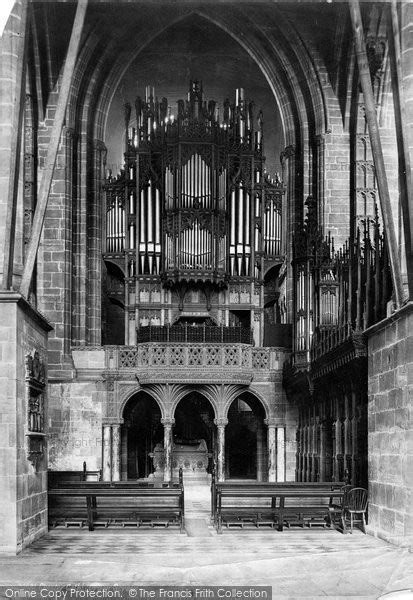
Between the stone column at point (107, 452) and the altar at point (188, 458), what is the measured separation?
3.02 m

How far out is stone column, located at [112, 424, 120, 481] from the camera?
2273 cm

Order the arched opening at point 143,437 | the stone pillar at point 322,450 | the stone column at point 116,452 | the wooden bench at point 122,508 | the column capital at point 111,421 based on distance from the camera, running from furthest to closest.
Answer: the arched opening at point 143,437 < the column capital at point 111,421 < the stone column at point 116,452 < the stone pillar at point 322,450 < the wooden bench at point 122,508

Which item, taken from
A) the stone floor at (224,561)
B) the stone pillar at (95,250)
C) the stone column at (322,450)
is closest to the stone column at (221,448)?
the stone column at (322,450)

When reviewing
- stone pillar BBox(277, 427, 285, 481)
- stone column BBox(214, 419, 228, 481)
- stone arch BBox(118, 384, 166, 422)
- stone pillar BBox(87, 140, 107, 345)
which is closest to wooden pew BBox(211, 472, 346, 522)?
stone column BBox(214, 419, 228, 481)

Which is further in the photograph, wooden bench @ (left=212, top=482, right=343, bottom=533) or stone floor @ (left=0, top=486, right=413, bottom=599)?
wooden bench @ (left=212, top=482, right=343, bottom=533)

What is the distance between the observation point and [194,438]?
2691 cm

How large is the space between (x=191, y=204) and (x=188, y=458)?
27.3 ft

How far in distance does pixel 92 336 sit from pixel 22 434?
45.0 feet

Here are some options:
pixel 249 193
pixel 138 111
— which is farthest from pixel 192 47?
pixel 249 193

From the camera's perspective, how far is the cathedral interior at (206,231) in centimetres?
2069

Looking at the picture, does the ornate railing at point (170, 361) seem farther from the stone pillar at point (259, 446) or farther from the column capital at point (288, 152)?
the column capital at point (288, 152)

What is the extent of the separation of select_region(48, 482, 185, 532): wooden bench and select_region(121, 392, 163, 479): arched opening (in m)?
12.1

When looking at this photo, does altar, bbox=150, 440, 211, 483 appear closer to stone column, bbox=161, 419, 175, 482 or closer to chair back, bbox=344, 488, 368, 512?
stone column, bbox=161, 419, 175, 482

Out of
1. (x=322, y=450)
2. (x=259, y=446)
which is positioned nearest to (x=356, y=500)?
(x=322, y=450)
